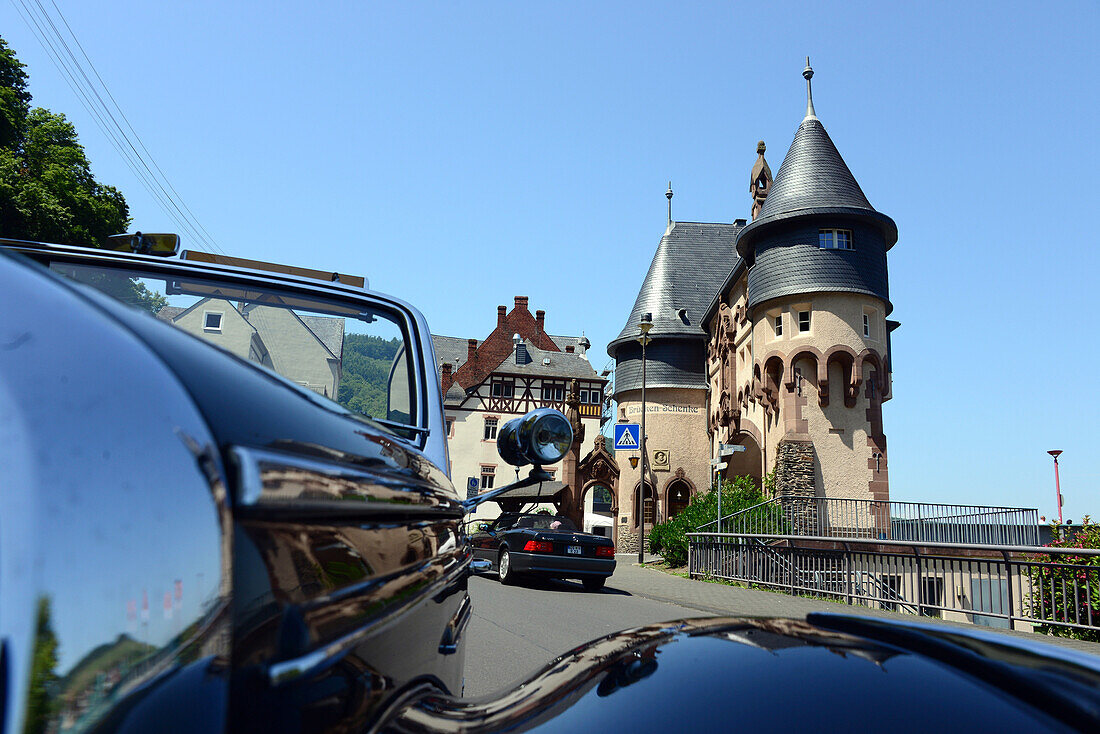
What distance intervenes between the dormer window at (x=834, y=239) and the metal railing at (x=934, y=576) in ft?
45.9

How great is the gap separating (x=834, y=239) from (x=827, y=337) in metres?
4.03

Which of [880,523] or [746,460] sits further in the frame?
[746,460]

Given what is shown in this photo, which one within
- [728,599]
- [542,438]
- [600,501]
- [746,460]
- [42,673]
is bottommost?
[728,599]

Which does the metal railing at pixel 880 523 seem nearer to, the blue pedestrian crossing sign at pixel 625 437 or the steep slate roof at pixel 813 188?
the blue pedestrian crossing sign at pixel 625 437

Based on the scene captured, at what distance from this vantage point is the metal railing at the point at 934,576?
35.4 feet

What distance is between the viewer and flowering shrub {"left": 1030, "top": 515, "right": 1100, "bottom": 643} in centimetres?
1033

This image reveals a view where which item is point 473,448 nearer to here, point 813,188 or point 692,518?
point 692,518

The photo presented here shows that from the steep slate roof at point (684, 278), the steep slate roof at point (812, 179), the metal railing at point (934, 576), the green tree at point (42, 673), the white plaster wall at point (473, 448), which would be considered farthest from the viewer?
the white plaster wall at point (473, 448)

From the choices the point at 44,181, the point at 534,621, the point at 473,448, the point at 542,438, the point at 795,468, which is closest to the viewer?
the point at 542,438

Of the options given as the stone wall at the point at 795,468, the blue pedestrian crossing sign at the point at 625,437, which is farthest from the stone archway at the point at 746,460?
the blue pedestrian crossing sign at the point at 625,437

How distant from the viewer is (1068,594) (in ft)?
35.7

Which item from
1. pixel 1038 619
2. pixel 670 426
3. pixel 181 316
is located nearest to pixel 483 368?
pixel 670 426

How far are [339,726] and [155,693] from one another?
1.02 ft

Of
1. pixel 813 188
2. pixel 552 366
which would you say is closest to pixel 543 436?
pixel 813 188
